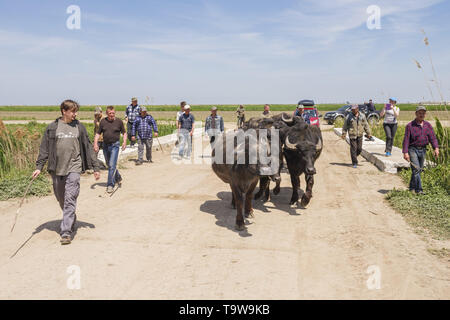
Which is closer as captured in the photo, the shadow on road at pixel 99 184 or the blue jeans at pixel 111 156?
the blue jeans at pixel 111 156

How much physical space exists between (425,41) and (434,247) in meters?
5.35

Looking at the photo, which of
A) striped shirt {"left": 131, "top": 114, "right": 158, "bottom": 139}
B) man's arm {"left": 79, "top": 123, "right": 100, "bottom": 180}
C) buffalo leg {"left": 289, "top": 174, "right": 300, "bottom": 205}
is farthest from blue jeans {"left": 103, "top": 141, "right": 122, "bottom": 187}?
buffalo leg {"left": 289, "top": 174, "right": 300, "bottom": 205}

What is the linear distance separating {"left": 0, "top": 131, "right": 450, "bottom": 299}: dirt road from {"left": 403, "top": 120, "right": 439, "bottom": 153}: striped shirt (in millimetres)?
1476

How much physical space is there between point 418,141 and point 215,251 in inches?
224

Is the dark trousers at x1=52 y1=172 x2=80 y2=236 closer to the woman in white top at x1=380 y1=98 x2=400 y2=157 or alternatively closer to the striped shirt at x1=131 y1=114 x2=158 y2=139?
the striped shirt at x1=131 y1=114 x2=158 y2=139

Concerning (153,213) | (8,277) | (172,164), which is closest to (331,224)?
(153,213)

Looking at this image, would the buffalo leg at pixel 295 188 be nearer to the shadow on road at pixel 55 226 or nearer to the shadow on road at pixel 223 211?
the shadow on road at pixel 223 211

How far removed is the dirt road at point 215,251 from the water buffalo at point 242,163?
2.29ft

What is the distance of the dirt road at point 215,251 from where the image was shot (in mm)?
4266

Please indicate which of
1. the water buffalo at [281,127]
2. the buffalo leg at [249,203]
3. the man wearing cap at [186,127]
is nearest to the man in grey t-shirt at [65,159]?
the buffalo leg at [249,203]

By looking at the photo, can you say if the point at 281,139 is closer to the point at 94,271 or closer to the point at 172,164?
the point at 94,271

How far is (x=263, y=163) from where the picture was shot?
6031 millimetres

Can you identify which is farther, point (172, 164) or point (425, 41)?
point (172, 164)

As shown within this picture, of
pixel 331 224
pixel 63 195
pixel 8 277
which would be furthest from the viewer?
pixel 331 224
